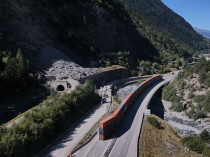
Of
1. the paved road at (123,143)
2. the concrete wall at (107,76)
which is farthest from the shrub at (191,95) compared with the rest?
the concrete wall at (107,76)

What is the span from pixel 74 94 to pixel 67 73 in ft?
52.8

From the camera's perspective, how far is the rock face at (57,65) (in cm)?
4881

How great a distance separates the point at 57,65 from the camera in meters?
52.6

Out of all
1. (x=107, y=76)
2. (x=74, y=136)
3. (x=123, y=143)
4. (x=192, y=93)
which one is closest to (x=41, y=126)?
(x=74, y=136)

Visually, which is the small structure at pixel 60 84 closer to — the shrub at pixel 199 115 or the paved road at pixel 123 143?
the paved road at pixel 123 143

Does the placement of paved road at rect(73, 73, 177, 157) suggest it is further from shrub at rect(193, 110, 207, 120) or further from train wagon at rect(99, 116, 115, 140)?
shrub at rect(193, 110, 207, 120)

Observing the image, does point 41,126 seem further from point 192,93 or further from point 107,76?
point 107,76

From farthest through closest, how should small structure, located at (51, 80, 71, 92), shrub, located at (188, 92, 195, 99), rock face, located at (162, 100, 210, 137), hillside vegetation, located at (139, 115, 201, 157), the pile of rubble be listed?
the pile of rubble < shrub, located at (188, 92, 195, 99) < small structure, located at (51, 80, 71, 92) < rock face, located at (162, 100, 210, 137) < hillside vegetation, located at (139, 115, 201, 157)

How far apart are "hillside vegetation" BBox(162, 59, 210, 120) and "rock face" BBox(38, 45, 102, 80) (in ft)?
81.7

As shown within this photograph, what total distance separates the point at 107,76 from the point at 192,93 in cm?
2829

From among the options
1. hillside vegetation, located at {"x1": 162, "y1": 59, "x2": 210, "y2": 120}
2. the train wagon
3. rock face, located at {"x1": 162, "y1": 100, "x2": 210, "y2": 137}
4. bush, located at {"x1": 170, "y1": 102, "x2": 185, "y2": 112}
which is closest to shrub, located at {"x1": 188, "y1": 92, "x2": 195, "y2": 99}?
hillside vegetation, located at {"x1": 162, "y1": 59, "x2": 210, "y2": 120}

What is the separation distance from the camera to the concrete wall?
54.5m

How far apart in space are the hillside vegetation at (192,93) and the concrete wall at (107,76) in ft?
63.9

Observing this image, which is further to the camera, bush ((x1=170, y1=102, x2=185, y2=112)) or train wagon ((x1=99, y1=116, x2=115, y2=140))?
bush ((x1=170, y1=102, x2=185, y2=112))
